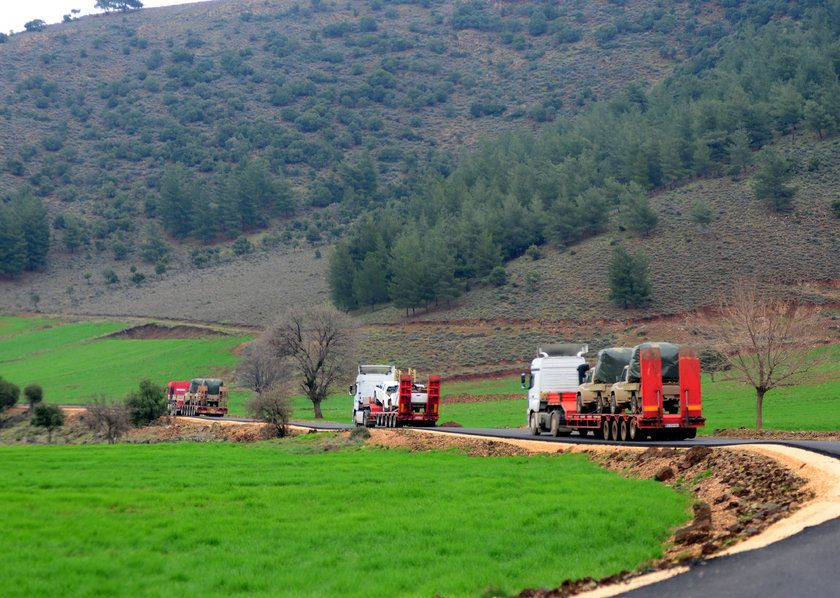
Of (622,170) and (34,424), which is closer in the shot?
(34,424)

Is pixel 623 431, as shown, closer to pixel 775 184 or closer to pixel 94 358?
pixel 775 184

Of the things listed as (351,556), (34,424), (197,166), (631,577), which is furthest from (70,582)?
(197,166)

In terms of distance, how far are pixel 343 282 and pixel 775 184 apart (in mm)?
47613

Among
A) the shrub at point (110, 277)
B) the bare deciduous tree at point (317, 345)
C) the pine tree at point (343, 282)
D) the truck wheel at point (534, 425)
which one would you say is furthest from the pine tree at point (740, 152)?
the shrub at point (110, 277)

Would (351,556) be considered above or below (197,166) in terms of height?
below

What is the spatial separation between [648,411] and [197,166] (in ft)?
560

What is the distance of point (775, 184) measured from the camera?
105000mm

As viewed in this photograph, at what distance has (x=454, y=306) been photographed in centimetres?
11194

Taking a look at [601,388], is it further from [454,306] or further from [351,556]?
[454,306]

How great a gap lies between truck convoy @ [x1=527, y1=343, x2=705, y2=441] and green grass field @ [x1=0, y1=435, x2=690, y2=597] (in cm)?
656

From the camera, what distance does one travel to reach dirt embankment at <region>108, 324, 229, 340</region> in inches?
4766

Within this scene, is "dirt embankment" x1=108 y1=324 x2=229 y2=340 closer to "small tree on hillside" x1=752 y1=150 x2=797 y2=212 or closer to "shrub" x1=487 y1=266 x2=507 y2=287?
"shrub" x1=487 y1=266 x2=507 y2=287

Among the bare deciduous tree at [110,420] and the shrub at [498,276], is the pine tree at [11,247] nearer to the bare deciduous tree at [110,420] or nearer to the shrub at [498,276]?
the shrub at [498,276]

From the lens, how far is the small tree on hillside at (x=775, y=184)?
104m
